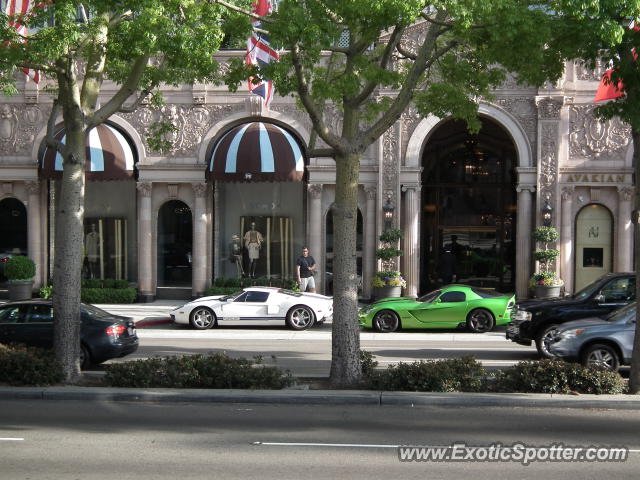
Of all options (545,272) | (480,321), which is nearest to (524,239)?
(545,272)

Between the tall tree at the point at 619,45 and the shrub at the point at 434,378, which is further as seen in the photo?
the shrub at the point at 434,378

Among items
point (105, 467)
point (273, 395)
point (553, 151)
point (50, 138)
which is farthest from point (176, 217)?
point (105, 467)

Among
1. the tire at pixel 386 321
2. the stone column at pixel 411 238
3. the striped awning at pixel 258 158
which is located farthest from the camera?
the stone column at pixel 411 238

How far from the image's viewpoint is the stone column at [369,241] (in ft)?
91.3

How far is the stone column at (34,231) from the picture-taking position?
28531 millimetres

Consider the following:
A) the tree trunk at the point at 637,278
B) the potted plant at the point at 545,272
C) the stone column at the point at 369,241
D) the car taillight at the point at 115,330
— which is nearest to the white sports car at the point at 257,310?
the stone column at the point at 369,241

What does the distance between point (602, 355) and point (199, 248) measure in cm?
1708

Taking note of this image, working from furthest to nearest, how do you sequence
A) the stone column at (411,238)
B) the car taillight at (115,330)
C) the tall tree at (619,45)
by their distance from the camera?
the stone column at (411,238) → the car taillight at (115,330) → the tall tree at (619,45)

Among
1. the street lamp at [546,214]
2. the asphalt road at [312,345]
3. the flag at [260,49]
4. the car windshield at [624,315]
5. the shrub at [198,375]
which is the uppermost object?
the flag at [260,49]

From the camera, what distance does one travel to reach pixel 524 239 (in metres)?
27.3

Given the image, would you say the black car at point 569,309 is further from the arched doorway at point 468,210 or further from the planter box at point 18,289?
the planter box at point 18,289

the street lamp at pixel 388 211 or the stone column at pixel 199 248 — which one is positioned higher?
the street lamp at pixel 388 211

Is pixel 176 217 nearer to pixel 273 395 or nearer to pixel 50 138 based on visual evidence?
pixel 50 138

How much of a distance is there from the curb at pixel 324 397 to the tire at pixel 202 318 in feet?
33.4
